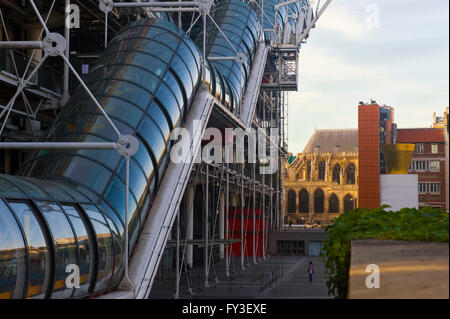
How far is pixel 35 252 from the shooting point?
11.9 metres

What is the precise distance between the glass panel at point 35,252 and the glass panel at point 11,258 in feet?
0.72

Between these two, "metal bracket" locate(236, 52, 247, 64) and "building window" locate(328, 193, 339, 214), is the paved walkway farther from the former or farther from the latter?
"building window" locate(328, 193, 339, 214)

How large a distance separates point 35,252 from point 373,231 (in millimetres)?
6274

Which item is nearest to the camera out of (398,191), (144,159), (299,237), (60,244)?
(60,244)

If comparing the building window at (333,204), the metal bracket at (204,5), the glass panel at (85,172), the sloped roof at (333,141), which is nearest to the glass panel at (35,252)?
the glass panel at (85,172)

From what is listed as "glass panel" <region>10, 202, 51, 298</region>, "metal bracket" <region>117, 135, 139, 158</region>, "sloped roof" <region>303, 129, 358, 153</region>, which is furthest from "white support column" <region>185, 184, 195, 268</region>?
"sloped roof" <region>303, 129, 358, 153</region>

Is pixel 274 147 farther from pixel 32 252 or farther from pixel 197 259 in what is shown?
pixel 32 252

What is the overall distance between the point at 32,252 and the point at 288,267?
36.8m

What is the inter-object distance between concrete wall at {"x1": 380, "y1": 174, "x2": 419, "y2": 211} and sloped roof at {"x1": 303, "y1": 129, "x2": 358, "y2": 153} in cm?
9830

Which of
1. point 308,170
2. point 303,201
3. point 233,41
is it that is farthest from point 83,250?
point 308,170

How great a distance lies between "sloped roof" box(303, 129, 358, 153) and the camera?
131250 millimetres

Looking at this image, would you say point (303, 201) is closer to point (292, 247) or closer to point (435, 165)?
point (435, 165)
